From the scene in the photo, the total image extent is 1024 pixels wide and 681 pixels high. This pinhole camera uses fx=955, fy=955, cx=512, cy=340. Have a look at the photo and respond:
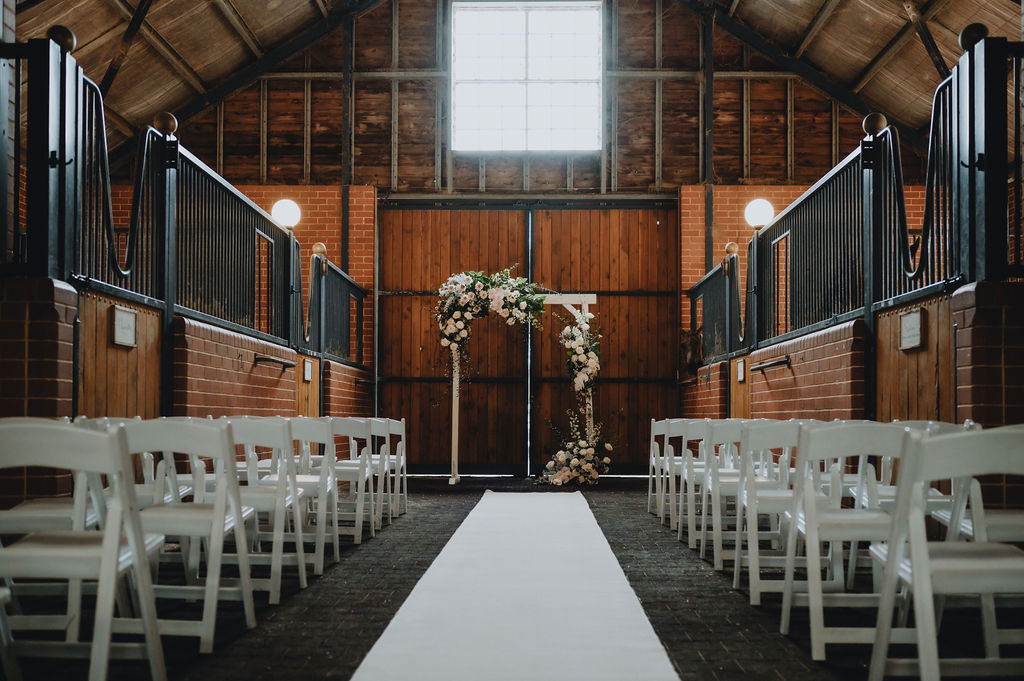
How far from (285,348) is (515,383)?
436cm

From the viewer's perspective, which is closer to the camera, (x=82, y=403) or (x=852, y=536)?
(x=852, y=536)

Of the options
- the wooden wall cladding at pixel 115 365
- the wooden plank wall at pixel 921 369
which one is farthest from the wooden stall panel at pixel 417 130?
the wooden plank wall at pixel 921 369

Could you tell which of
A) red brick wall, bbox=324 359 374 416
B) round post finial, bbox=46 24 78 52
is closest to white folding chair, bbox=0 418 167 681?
round post finial, bbox=46 24 78 52

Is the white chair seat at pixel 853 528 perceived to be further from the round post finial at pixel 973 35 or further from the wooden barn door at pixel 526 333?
the wooden barn door at pixel 526 333

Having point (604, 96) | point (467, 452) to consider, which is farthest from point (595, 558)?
point (604, 96)

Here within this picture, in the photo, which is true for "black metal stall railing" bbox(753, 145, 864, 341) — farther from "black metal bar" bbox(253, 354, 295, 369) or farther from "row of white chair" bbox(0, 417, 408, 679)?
"black metal bar" bbox(253, 354, 295, 369)

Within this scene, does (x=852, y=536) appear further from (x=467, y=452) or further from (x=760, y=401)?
(x=467, y=452)

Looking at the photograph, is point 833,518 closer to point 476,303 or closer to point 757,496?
point 757,496

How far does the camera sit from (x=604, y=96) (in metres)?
12.5

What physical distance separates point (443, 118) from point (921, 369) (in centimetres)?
856

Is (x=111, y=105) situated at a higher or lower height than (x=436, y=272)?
higher

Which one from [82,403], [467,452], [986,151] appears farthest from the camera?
[467,452]

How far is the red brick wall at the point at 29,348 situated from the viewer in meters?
4.40

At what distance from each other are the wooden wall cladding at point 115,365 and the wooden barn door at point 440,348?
6.45 metres
